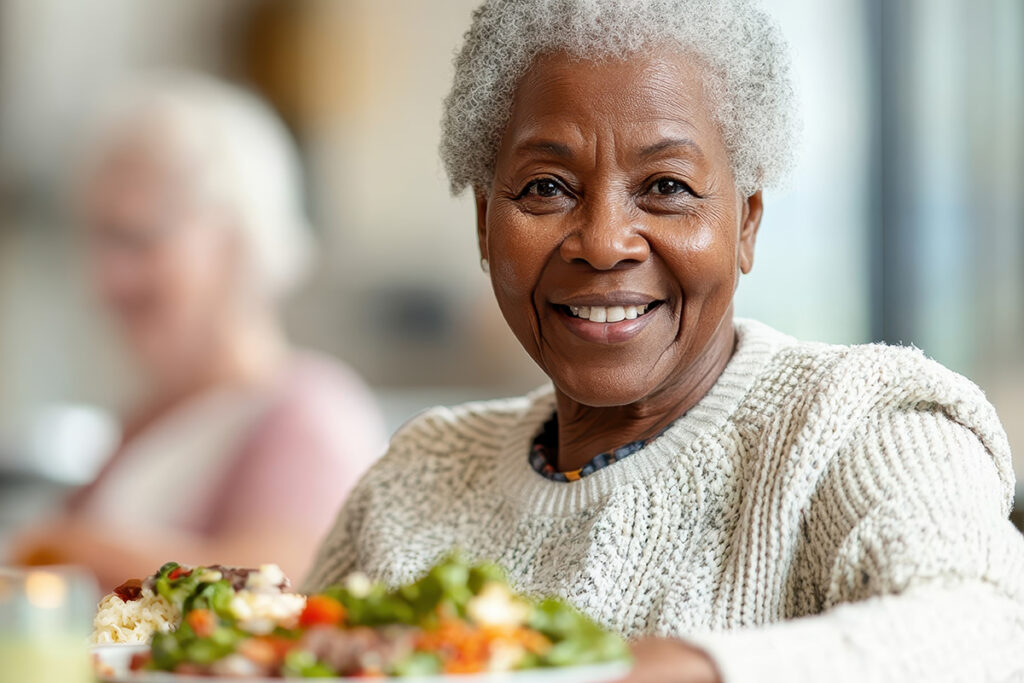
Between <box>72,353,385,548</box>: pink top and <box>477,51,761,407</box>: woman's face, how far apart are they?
4.65 feet

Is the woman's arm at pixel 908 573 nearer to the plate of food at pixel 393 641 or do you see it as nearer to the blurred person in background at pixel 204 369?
the plate of food at pixel 393 641

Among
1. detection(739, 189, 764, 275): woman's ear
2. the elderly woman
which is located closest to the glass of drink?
the elderly woman

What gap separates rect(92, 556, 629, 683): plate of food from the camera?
744mm

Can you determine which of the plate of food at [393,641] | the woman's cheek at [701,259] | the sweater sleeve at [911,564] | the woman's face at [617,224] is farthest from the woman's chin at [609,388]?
the plate of food at [393,641]

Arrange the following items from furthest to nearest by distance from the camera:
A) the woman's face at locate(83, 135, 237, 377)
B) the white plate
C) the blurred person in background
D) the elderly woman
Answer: the woman's face at locate(83, 135, 237, 377) < the blurred person in background < the elderly woman < the white plate

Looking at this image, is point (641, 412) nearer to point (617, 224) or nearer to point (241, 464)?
point (617, 224)

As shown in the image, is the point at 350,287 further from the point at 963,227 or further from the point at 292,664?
the point at 292,664

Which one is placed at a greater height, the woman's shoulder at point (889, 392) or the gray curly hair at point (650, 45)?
the gray curly hair at point (650, 45)

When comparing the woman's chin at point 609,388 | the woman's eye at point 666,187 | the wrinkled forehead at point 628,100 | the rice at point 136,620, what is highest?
the wrinkled forehead at point 628,100

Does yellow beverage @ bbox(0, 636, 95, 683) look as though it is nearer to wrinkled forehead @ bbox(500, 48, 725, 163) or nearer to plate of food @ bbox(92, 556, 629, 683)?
plate of food @ bbox(92, 556, 629, 683)

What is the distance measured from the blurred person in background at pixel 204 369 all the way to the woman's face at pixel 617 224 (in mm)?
1402

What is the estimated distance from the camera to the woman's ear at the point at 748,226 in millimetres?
1380

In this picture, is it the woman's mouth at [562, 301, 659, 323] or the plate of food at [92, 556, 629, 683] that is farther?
the woman's mouth at [562, 301, 659, 323]

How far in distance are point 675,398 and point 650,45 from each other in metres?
0.37
